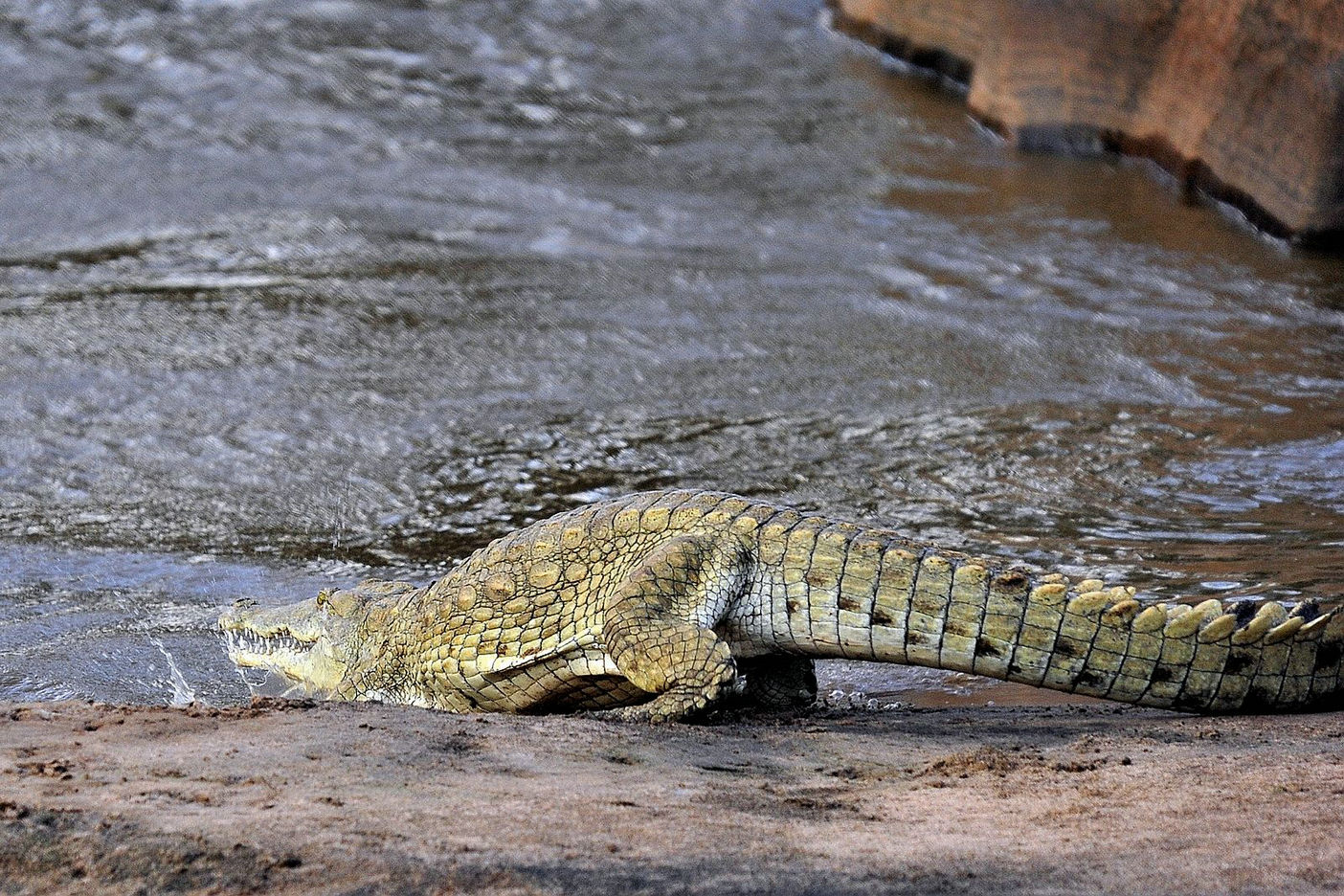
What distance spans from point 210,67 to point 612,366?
Answer: 777cm

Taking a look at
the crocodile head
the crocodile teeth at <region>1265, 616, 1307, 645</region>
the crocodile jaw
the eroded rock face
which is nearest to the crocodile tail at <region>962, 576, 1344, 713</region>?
the crocodile teeth at <region>1265, 616, 1307, 645</region>

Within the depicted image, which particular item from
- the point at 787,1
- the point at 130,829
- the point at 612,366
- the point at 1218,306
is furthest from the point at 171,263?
the point at 787,1

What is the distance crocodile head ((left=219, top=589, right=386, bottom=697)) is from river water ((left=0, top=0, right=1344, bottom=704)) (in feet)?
0.37

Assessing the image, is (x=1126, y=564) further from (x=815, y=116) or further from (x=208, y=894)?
(x=815, y=116)

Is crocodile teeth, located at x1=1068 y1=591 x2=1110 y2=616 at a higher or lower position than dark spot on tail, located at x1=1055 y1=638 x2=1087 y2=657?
higher

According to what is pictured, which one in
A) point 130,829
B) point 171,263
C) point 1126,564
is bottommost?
point 171,263

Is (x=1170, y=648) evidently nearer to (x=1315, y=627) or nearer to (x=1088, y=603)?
(x=1088, y=603)

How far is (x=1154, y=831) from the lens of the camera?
2676 millimetres

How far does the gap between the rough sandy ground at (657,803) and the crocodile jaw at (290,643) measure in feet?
2.94

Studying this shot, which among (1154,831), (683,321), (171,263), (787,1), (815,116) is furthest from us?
(787,1)

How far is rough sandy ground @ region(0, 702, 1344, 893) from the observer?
7.82ft

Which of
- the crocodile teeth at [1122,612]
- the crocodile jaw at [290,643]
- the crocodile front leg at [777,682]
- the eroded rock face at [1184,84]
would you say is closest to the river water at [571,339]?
the crocodile jaw at [290,643]

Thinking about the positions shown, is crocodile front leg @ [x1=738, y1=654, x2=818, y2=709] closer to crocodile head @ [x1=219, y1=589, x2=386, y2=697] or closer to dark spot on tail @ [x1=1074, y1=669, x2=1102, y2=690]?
dark spot on tail @ [x1=1074, y1=669, x2=1102, y2=690]

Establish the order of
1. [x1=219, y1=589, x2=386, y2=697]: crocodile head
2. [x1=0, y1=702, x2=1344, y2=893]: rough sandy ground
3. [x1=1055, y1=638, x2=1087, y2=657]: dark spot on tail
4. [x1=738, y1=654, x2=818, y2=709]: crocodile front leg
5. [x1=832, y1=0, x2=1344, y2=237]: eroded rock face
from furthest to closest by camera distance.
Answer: [x1=832, y1=0, x2=1344, y2=237]: eroded rock face
[x1=219, y1=589, x2=386, y2=697]: crocodile head
[x1=738, y1=654, x2=818, y2=709]: crocodile front leg
[x1=1055, y1=638, x2=1087, y2=657]: dark spot on tail
[x1=0, y1=702, x2=1344, y2=893]: rough sandy ground
